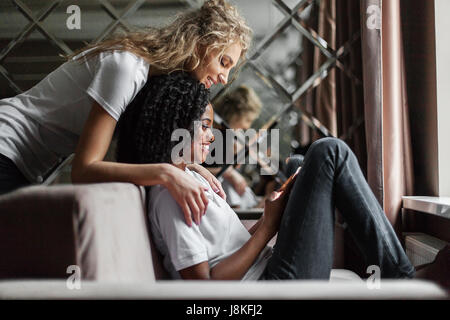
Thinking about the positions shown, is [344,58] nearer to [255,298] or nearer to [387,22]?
[387,22]

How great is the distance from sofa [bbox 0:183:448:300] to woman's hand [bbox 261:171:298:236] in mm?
293

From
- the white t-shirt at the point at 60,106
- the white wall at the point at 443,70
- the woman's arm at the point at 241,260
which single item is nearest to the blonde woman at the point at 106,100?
the white t-shirt at the point at 60,106

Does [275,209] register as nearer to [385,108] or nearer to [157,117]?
[157,117]

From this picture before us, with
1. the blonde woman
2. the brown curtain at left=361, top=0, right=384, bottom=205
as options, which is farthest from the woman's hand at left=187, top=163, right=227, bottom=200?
the brown curtain at left=361, top=0, right=384, bottom=205

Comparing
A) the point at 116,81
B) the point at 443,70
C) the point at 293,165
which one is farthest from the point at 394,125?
the point at 116,81

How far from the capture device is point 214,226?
0.90 metres

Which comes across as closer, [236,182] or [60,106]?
[60,106]

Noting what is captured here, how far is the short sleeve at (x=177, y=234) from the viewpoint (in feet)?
2.63

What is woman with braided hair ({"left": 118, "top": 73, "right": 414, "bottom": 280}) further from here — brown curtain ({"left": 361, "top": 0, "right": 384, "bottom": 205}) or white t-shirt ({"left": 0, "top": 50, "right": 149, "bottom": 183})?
brown curtain ({"left": 361, "top": 0, "right": 384, "bottom": 205})

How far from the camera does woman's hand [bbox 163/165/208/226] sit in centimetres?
81

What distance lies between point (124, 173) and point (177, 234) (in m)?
0.16

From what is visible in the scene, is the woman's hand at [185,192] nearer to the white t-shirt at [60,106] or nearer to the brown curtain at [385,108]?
the white t-shirt at [60,106]

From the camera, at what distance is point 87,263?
619mm
